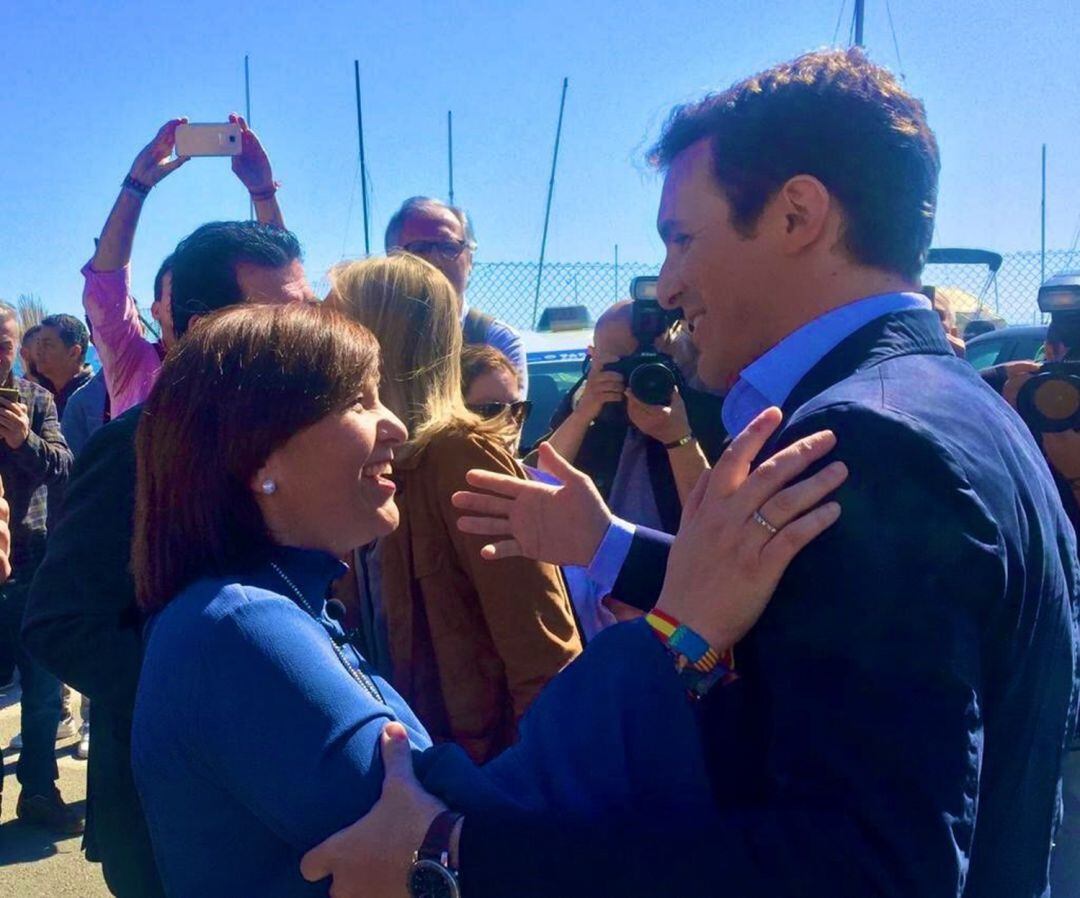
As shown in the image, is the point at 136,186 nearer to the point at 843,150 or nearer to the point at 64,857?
the point at 64,857

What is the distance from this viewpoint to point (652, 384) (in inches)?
114

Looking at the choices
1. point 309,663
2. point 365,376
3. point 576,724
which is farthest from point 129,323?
point 576,724

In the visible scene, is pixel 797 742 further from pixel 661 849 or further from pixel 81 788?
pixel 81 788

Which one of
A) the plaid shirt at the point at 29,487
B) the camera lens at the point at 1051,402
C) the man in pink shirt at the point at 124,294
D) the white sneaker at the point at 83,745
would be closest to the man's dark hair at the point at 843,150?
the camera lens at the point at 1051,402

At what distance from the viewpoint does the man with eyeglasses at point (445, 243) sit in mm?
4027

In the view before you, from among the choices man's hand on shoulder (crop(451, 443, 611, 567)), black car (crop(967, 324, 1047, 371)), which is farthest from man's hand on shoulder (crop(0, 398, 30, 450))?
black car (crop(967, 324, 1047, 371))

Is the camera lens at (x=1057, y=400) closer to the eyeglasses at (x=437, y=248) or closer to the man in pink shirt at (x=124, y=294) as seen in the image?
the man in pink shirt at (x=124, y=294)

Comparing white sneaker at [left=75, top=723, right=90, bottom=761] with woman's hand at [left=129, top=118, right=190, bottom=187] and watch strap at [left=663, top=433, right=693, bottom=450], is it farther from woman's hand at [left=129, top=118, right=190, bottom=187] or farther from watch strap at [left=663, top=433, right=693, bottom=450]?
watch strap at [left=663, top=433, right=693, bottom=450]

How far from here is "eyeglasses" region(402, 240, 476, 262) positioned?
4.08m

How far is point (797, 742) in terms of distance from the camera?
985mm

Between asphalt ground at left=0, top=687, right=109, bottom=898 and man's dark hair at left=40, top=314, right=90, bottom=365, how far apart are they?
7.75ft

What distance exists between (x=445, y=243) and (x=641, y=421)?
156cm

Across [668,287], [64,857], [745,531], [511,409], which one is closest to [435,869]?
[745,531]

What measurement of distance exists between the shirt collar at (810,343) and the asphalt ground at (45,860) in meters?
3.29
